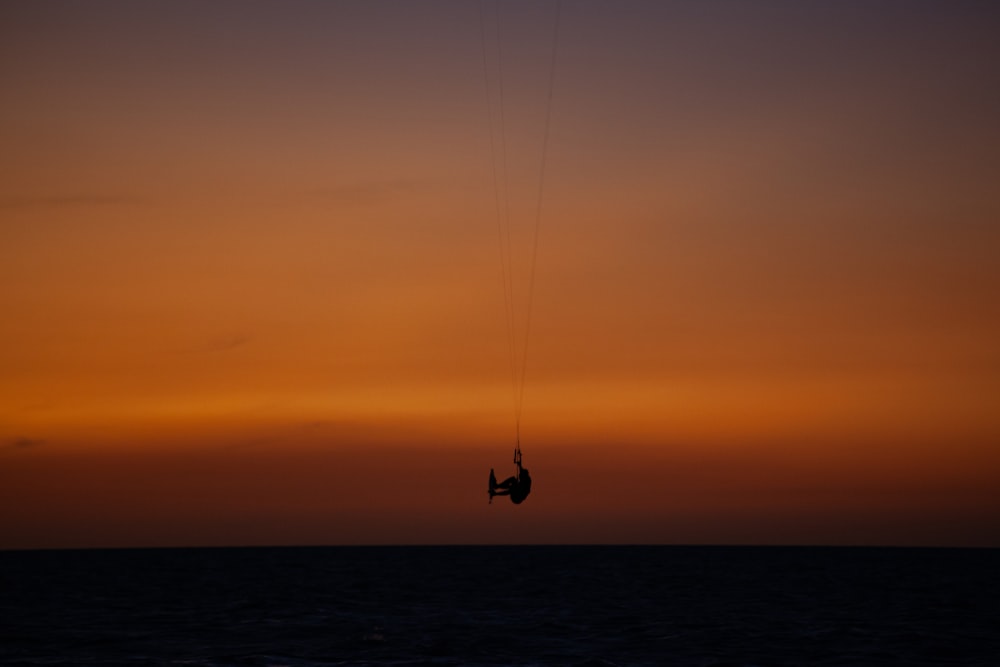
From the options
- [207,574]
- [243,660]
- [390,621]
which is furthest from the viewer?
[207,574]

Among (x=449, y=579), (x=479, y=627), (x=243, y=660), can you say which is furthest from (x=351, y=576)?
(x=243, y=660)

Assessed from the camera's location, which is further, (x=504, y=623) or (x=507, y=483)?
(x=504, y=623)

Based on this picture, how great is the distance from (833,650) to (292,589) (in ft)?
190

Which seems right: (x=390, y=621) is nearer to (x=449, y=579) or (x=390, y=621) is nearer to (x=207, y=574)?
(x=449, y=579)

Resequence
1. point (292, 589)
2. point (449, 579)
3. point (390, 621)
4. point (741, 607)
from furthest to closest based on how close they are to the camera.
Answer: point (449, 579) < point (292, 589) < point (741, 607) < point (390, 621)

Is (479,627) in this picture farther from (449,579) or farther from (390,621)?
(449,579)

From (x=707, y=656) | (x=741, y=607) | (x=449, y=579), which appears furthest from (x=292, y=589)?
(x=707, y=656)

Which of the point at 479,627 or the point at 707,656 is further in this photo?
the point at 479,627

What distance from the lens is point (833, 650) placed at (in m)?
49.5

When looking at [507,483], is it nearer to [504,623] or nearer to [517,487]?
[517,487]

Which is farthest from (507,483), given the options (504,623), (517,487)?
(504,623)

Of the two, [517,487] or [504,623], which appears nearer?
[517,487]

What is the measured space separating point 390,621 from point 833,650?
24.5 m

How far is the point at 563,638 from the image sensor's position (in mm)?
52500
